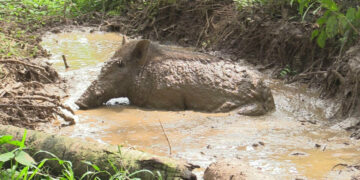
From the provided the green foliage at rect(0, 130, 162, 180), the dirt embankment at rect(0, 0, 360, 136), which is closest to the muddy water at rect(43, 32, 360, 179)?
the dirt embankment at rect(0, 0, 360, 136)

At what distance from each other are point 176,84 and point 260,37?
3.07 metres

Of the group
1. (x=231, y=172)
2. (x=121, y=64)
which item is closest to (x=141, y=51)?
(x=121, y=64)

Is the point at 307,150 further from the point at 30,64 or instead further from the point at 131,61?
the point at 30,64

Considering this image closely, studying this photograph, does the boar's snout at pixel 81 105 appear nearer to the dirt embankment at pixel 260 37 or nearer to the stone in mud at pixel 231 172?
the stone in mud at pixel 231 172

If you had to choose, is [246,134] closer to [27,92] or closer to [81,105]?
[81,105]

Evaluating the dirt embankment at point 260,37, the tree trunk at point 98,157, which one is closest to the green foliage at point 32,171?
the tree trunk at point 98,157

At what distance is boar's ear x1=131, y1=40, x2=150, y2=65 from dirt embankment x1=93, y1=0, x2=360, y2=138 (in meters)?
2.56

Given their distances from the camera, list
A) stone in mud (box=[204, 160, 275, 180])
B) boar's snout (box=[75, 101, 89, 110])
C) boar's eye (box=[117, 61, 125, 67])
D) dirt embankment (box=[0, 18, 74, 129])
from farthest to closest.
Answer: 1. boar's eye (box=[117, 61, 125, 67])
2. boar's snout (box=[75, 101, 89, 110])
3. dirt embankment (box=[0, 18, 74, 129])
4. stone in mud (box=[204, 160, 275, 180])

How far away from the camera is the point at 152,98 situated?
22.2 ft

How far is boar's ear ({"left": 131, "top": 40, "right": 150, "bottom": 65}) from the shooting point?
6.96 metres

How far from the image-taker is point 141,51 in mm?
7047

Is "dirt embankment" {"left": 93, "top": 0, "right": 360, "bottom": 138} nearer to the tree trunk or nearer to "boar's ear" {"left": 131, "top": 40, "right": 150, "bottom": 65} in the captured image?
"boar's ear" {"left": 131, "top": 40, "right": 150, "bottom": 65}

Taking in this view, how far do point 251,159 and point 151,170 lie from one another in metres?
1.35

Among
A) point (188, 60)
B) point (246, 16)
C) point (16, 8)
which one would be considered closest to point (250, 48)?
point (246, 16)
